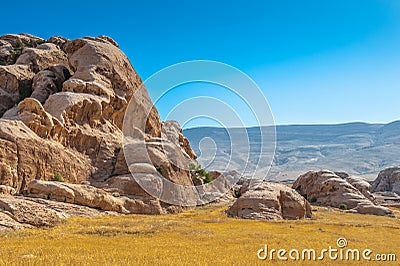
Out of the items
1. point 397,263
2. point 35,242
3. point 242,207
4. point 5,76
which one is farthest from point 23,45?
point 397,263

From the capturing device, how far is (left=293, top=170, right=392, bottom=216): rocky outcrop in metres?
54.1

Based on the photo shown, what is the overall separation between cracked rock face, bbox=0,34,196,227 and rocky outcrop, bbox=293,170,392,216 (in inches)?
1029

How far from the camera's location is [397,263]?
53.8 ft

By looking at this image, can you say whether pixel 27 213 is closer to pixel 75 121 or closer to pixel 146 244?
Result: pixel 146 244

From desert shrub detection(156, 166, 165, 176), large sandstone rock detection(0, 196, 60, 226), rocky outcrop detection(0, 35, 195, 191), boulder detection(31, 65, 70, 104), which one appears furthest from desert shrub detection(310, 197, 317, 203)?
large sandstone rock detection(0, 196, 60, 226)

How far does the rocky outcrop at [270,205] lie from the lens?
36312 mm

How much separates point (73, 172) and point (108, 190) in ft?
15.5

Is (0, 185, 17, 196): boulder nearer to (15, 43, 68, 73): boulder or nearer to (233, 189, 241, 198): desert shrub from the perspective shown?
(15, 43, 68, 73): boulder

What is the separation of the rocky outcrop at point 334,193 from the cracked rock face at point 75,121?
85.8ft

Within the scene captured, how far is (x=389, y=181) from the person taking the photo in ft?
346

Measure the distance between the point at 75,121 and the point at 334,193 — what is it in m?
42.9

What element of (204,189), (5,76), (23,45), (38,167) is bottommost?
(204,189)

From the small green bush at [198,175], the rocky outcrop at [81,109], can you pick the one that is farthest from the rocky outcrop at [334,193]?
the rocky outcrop at [81,109]

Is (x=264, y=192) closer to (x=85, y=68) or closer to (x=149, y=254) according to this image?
(x=149, y=254)
